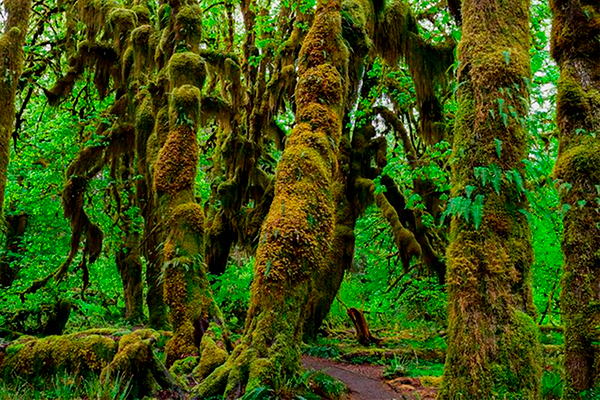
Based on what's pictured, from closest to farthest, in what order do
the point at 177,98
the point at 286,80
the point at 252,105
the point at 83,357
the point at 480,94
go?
1. the point at 480,94
2. the point at 83,357
3. the point at 177,98
4. the point at 286,80
5. the point at 252,105

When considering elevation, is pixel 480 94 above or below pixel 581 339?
above

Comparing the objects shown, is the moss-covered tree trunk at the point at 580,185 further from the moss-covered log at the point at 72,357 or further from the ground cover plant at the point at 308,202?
the moss-covered log at the point at 72,357

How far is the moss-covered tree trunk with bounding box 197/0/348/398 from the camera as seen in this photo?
448 centimetres

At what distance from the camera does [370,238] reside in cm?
1579

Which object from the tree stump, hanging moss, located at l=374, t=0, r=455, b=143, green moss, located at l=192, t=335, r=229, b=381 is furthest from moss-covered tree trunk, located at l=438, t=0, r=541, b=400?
the tree stump

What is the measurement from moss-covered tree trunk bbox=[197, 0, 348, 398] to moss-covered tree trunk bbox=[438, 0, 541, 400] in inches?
63.5

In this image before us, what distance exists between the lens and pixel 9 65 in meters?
7.38

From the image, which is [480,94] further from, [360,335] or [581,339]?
[360,335]

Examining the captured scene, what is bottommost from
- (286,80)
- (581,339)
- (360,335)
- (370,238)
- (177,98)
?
(360,335)

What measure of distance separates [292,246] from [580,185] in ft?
9.88

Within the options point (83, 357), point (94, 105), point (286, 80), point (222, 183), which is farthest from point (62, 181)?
point (83, 357)

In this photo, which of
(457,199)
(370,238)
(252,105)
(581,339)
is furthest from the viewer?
(370,238)

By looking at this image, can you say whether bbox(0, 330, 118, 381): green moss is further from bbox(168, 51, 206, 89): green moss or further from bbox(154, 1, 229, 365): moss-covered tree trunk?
bbox(168, 51, 206, 89): green moss

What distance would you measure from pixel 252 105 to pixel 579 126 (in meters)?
10.2
